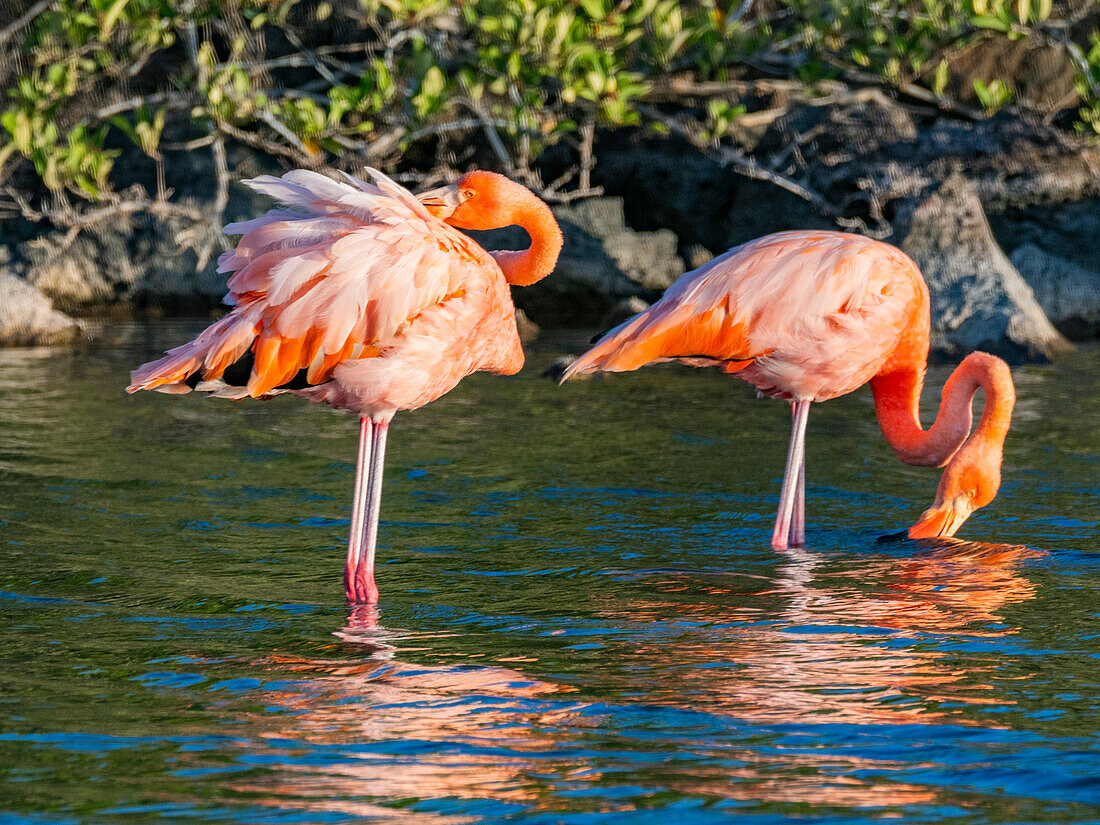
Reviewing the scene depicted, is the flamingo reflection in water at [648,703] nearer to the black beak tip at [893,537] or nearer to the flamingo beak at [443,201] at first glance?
the black beak tip at [893,537]

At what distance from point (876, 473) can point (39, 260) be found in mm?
9600

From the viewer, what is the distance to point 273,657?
3717mm

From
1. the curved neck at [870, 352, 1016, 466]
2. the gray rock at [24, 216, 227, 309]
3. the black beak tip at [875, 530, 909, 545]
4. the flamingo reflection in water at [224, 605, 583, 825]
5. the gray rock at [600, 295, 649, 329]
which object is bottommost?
the flamingo reflection in water at [224, 605, 583, 825]

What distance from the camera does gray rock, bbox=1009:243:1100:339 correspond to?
12.0m

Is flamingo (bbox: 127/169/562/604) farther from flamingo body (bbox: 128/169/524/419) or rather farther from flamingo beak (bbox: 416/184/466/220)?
flamingo beak (bbox: 416/184/466/220)

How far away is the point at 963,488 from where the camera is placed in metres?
5.02

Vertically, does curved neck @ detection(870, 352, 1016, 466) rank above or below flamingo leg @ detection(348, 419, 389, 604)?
above

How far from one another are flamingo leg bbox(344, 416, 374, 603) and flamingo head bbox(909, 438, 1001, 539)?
2.11 meters

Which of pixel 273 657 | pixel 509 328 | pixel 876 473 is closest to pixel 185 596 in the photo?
pixel 273 657

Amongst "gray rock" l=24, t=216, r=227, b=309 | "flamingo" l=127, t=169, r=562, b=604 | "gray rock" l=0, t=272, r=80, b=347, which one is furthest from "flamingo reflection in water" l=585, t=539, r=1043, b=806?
"gray rock" l=24, t=216, r=227, b=309

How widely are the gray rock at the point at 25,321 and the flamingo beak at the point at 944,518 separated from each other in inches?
347

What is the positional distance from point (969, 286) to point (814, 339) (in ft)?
19.4

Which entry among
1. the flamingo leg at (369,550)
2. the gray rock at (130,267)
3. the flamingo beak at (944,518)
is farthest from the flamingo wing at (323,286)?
the gray rock at (130,267)

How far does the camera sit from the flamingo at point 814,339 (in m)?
5.04
